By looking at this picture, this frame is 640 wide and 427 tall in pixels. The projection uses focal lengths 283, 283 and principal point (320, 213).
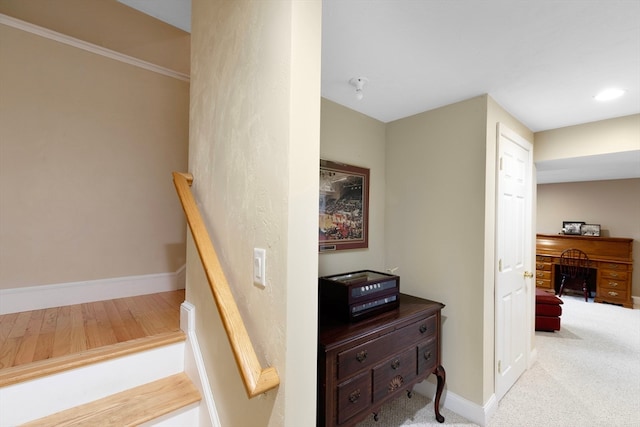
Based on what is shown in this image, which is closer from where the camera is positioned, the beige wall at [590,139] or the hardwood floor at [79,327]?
the hardwood floor at [79,327]

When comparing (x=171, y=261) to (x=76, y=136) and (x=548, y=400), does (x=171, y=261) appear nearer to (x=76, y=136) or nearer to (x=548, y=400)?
(x=76, y=136)

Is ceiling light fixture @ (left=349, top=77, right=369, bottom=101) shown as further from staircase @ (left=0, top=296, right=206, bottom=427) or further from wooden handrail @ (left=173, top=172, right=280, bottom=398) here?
staircase @ (left=0, top=296, right=206, bottom=427)

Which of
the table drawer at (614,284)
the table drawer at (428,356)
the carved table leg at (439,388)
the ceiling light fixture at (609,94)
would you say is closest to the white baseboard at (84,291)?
the table drawer at (428,356)

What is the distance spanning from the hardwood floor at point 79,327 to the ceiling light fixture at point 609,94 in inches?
127

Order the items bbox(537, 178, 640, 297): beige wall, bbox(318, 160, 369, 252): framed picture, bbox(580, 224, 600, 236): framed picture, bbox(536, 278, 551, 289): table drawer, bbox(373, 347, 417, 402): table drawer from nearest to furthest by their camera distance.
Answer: bbox(373, 347, 417, 402): table drawer, bbox(318, 160, 369, 252): framed picture, bbox(537, 178, 640, 297): beige wall, bbox(580, 224, 600, 236): framed picture, bbox(536, 278, 551, 289): table drawer

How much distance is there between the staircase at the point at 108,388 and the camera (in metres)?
1.09

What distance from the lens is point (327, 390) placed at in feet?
4.52

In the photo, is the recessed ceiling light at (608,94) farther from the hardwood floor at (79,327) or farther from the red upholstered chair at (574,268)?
the red upholstered chair at (574,268)

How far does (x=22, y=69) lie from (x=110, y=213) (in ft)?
3.35

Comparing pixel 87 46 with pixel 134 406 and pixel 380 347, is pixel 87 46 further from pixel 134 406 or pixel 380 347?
pixel 380 347

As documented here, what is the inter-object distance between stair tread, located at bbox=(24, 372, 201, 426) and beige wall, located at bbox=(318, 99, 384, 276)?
1.15 meters

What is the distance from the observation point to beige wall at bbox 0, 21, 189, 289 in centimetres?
179

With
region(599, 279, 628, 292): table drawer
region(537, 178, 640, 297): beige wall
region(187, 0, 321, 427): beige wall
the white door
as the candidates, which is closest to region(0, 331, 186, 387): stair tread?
region(187, 0, 321, 427): beige wall

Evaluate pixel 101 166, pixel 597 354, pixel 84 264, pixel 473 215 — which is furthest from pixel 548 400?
pixel 101 166
